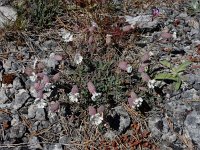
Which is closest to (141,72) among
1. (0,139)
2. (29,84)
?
(29,84)

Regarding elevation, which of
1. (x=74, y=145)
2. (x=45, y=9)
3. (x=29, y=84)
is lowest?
(x=74, y=145)

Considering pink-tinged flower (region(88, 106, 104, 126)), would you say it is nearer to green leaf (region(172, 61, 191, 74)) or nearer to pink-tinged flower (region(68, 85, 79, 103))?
pink-tinged flower (region(68, 85, 79, 103))

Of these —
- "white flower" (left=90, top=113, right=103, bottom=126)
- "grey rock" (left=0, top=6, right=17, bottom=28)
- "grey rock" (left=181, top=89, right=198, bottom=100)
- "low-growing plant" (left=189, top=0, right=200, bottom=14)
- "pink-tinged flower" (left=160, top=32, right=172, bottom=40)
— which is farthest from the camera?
"low-growing plant" (left=189, top=0, right=200, bottom=14)

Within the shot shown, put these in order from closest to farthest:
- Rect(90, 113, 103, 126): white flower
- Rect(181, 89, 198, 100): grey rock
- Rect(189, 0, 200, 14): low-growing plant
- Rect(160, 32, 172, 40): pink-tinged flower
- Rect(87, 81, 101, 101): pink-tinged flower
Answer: Rect(90, 113, 103, 126): white flower < Rect(87, 81, 101, 101): pink-tinged flower < Rect(181, 89, 198, 100): grey rock < Rect(160, 32, 172, 40): pink-tinged flower < Rect(189, 0, 200, 14): low-growing plant

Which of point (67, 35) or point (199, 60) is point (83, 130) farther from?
point (199, 60)

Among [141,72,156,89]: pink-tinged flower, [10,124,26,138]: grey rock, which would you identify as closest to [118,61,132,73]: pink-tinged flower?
[141,72,156,89]: pink-tinged flower

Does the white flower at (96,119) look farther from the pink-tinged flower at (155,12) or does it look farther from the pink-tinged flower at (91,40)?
the pink-tinged flower at (155,12)

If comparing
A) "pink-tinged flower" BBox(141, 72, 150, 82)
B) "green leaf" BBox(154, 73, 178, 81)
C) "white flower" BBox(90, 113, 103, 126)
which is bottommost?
"white flower" BBox(90, 113, 103, 126)

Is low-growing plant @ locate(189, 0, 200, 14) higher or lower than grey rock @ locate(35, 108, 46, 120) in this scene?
higher
